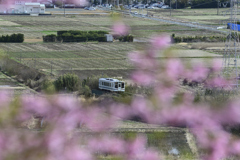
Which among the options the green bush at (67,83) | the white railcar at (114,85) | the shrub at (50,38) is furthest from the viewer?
the shrub at (50,38)

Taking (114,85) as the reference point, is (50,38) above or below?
above

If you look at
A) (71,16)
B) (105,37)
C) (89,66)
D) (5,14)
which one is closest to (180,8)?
(71,16)

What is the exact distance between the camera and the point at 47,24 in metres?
51.1

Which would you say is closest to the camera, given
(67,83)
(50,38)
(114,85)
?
(114,85)

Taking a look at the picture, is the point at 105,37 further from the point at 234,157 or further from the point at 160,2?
the point at 160,2

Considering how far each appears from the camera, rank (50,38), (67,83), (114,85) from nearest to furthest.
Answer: (114,85) < (67,83) < (50,38)

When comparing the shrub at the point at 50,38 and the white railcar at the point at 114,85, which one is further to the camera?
the shrub at the point at 50,38

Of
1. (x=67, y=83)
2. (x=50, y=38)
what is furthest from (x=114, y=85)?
(x=50, y=38)

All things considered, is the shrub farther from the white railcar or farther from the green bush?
the white railcar

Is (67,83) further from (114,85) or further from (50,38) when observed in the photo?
(50,38)

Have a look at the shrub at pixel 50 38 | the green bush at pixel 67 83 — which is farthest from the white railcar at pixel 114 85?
the shrub at pixel 50 38

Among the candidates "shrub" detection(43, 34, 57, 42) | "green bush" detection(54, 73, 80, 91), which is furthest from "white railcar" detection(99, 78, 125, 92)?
"shrub" detection(43, 34, 57, 42)

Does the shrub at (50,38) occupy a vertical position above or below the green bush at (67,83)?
above

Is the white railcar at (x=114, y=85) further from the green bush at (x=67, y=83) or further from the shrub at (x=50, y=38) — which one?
the shrub at (x=50, y=38)
